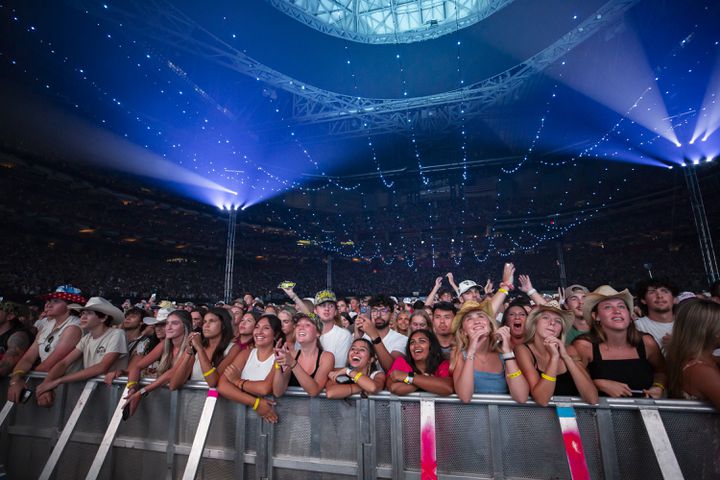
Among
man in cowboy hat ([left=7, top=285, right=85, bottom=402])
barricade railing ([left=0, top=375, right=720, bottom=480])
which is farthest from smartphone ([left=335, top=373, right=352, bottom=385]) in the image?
man in cowboy hat ([left=7, top=285, right=85, bottom=402])

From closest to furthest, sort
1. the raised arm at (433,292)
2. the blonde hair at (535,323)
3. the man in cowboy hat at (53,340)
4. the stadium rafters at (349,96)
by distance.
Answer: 1. the blonde hair at (535,323)
2. the man in cowboy hat at (53,340)
3. the raised arm at (433,292)
4. the stadium rafters at (349,96)

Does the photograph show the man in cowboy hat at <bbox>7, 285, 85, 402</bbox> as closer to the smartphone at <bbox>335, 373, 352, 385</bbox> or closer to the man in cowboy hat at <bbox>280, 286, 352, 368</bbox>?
the man in cowboy hat at <bbox>280, 286, 352, 368</bbox>

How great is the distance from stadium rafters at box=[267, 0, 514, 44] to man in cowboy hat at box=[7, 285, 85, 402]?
19995 millimetres

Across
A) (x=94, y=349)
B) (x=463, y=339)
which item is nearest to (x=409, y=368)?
(x=463, y=339)

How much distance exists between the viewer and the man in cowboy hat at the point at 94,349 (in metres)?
3.27

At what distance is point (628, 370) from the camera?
2490 millimetres

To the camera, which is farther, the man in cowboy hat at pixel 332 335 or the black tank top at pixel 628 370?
the man in cowboy hat at pixel 332 335

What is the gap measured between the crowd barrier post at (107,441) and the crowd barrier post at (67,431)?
293mm

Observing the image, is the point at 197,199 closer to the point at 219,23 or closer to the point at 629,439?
the point at 219,23

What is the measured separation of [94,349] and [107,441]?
1215 mm

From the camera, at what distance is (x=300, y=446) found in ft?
8.66

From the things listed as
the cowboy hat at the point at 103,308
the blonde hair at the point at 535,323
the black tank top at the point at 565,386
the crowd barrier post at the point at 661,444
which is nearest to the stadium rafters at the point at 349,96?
the cowboy hat at the point at 103,308

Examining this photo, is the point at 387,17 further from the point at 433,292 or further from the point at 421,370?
the point at 421,370

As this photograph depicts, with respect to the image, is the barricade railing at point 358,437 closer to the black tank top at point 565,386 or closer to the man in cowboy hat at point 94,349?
the man in cowboy hat at point 94,349
